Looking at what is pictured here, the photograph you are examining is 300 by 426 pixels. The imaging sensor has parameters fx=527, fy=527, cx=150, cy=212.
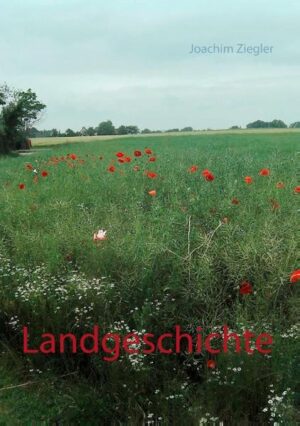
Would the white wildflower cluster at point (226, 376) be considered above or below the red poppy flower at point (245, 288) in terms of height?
below

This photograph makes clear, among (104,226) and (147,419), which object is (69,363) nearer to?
(147,419)

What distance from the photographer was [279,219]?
3.50 meters

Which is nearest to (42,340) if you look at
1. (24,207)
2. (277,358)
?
(277,358)

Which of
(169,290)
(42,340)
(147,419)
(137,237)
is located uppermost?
(137,237)

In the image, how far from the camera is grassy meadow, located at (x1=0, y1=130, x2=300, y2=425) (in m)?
2.52

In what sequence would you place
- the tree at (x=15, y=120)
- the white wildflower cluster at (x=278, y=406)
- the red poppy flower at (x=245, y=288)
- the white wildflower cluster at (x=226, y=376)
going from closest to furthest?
1. the white wildflower cluster at (x=278, y=406)
2. the white wildflower cluster at (x=226, y=376)
3. the red poppy flower at (x=245, y=288)
4. the tree at (x=15, y=120)

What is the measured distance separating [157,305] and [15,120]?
28699mm

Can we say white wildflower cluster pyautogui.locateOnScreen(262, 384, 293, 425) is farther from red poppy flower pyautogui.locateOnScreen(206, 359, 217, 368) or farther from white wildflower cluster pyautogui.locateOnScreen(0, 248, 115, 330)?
white wildflower cluster pyautogui.locateOnScreen(0, 248, 115, 330)

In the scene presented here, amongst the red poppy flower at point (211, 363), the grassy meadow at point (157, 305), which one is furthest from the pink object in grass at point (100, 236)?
the red poppy flower at point (211, 363)

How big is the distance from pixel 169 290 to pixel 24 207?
1.90 m

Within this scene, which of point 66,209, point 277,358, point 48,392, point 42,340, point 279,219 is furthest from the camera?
point 66,209

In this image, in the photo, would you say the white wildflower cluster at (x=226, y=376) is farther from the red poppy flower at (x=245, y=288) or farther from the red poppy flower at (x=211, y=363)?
the red poppy flower at (x=245, y=288)

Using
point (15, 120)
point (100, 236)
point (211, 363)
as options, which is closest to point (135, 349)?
point (211, 363)

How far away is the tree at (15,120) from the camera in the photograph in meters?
29.0
